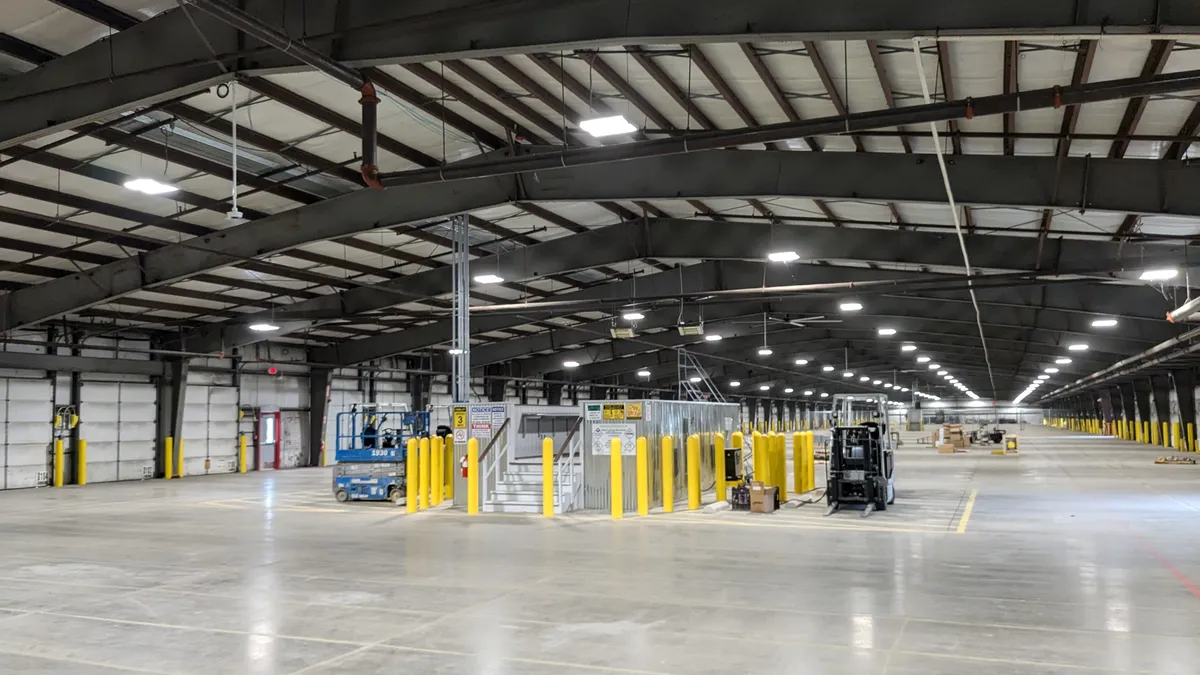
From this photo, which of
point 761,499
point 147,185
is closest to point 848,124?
point 761,499

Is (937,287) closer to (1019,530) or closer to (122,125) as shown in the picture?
(1019,530)

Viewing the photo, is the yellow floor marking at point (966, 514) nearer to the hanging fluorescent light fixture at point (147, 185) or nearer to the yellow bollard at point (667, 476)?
the yellow bollard at point (667, 476)

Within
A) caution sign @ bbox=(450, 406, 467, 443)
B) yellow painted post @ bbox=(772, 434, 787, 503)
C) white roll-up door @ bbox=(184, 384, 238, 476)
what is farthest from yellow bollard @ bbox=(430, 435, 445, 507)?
white roll-up door @ bbox=(184, 384, 238, 476)

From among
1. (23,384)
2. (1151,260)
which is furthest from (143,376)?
(1151,260)

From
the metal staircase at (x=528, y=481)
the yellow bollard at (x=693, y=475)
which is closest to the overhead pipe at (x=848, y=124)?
the metal staircase at (x=528, y=481)

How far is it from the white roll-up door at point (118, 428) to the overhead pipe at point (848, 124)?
2194cm

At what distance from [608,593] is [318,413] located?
3018cm

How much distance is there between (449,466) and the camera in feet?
67.4

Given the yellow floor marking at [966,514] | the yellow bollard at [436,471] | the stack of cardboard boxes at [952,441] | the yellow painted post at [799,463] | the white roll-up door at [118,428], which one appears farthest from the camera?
the stack of cardboard boxes at [952,441]

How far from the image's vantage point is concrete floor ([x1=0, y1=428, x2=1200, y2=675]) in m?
7.03

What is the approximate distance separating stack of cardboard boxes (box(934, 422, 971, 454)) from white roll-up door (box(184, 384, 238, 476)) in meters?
34.4

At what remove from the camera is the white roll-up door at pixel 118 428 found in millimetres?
28438

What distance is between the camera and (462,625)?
8.12 m

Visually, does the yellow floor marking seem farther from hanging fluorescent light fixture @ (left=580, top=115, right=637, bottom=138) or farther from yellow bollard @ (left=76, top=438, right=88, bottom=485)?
yellow bollard @ (left=76, top=438, right=88, bottom=485)
